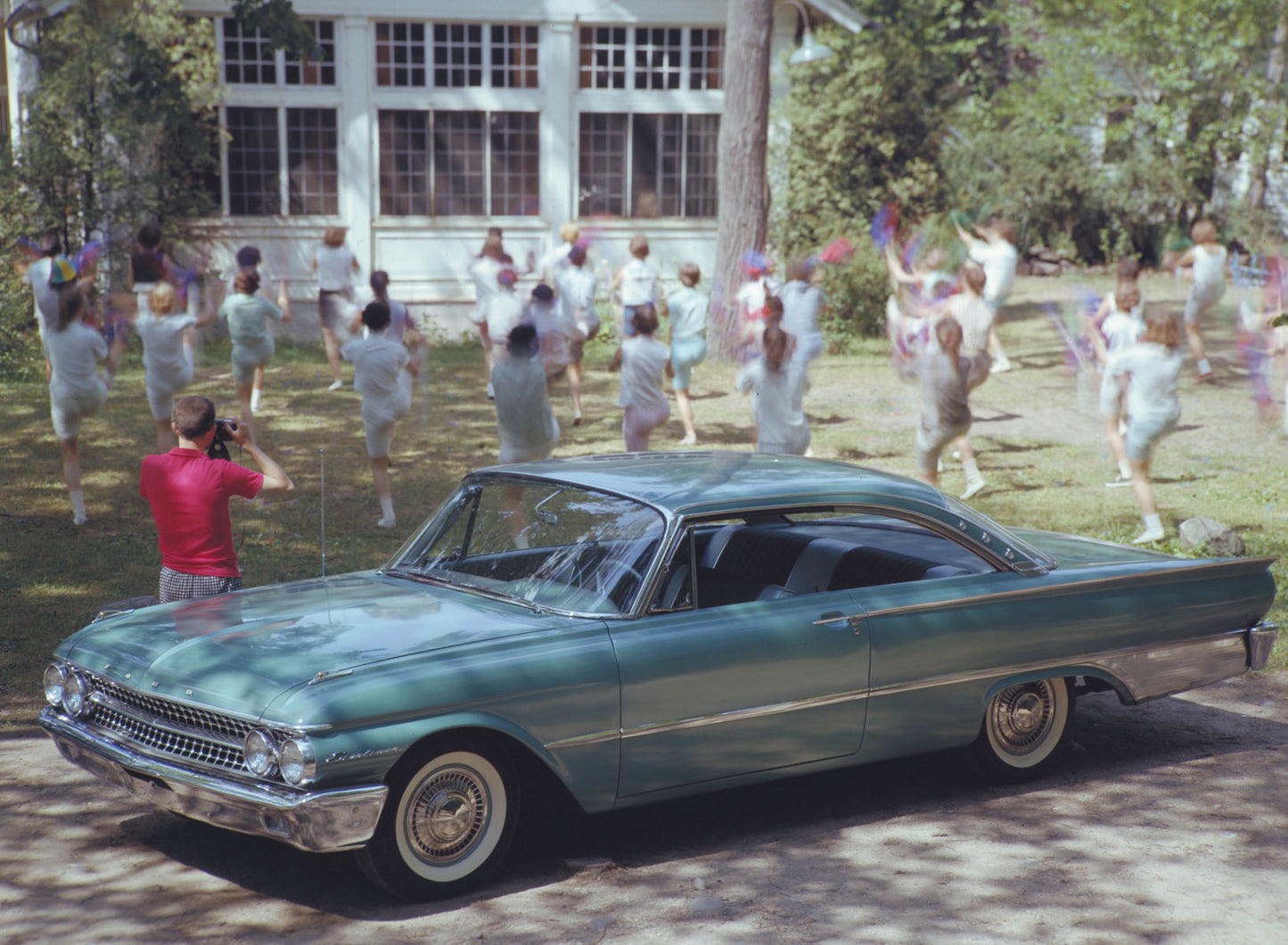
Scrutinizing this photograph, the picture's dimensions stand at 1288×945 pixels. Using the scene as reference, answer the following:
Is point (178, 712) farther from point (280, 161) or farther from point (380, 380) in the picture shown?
point (280, 161)

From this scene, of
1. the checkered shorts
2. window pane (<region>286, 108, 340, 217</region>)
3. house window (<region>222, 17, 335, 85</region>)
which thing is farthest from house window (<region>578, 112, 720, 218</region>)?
the checkered shorts

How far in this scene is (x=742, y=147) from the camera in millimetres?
18766

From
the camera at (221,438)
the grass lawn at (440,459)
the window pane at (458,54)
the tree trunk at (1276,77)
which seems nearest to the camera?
the camera at (221,438)

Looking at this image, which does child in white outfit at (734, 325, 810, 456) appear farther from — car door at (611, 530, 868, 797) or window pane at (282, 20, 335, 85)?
window pane at (282, 20, 335, 85)

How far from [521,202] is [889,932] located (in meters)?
18.6

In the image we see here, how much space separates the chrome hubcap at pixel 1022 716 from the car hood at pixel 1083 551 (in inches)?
22.7

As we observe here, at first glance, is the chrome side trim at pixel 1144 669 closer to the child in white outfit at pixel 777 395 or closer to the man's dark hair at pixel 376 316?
the child in white outfit at pixel 777 395

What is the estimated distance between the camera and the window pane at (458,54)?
21.3 metres

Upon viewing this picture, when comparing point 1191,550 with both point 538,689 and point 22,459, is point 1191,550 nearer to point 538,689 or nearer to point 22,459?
point 538,689

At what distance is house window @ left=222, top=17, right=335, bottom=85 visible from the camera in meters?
20.8

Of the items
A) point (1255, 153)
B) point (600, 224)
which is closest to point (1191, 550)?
point (600, 224)

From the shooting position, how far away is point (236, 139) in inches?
827

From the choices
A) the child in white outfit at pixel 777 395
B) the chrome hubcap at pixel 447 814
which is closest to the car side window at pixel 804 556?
the chrome hubcap at pixel 447 814

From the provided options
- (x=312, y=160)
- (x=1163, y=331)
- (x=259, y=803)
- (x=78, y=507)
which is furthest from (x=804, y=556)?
(x=312, y=160)
